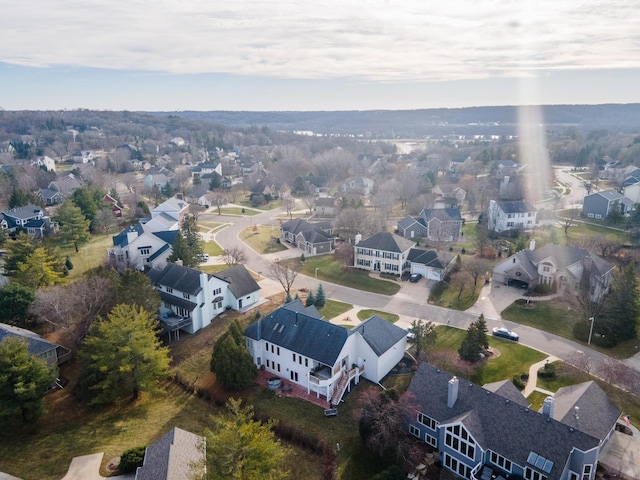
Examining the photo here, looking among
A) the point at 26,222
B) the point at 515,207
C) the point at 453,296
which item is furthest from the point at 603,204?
the point at 26,222

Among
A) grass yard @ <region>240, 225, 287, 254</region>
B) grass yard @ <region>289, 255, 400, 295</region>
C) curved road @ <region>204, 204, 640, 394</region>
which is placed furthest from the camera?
grass yard @ <region>240, 225, 287, 254</region>

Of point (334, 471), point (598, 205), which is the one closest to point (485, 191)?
point (598, 205)

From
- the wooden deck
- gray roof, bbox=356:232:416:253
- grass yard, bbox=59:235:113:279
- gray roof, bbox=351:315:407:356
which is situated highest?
gray roof, bbox=356:232:416:253

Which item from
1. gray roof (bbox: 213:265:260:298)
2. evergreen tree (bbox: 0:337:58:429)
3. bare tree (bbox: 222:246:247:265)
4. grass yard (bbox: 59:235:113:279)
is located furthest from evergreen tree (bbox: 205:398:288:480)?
grass yard (bbox: 59:235:113:279)

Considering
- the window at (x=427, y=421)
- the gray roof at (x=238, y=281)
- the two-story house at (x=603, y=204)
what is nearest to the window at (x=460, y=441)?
the window at (x=427, y=421)

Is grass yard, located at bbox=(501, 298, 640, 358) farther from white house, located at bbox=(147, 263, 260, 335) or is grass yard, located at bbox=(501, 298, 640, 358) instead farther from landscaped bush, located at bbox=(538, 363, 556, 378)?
white house, located at bbox=(147, 263, 260, 335)
